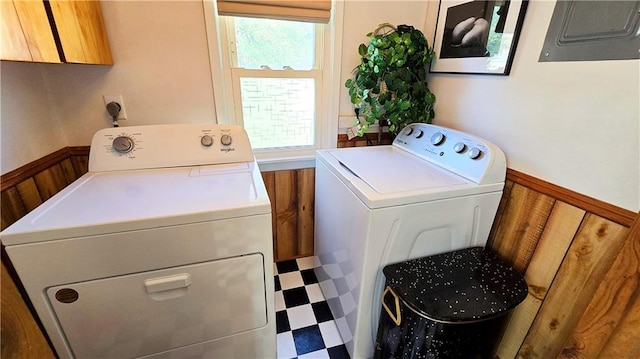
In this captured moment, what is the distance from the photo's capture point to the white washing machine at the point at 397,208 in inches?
41.1

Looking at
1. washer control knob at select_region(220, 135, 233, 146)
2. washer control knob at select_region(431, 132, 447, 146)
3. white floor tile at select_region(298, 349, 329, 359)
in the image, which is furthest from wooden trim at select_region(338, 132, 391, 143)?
white floor tile at select_region(298, 349, 329, 359)

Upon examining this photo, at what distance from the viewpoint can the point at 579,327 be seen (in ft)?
2.77

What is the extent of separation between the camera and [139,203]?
3.00ft

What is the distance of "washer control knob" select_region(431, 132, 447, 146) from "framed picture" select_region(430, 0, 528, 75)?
33cm

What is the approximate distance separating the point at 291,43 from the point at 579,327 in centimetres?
171

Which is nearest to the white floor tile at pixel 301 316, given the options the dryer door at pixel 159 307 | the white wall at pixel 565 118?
the dryer door at pixel 159 307

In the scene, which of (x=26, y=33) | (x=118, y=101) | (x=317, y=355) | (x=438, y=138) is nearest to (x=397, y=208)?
(x=438, y=138)

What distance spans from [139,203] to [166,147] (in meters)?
0.45

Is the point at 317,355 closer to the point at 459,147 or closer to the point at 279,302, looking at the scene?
the point at 279,302

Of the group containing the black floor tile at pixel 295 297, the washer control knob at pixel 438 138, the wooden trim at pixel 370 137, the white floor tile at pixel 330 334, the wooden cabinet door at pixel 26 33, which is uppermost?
the wooden cabinet door at pixel 26 33

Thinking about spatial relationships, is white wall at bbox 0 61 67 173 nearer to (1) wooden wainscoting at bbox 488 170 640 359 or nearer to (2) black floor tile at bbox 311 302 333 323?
(2) black floor tile at bbox 311 302 333 323

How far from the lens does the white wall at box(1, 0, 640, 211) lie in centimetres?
88

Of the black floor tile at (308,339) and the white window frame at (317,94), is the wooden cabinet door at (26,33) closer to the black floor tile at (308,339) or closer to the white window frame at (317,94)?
the white window frame at (317,94)

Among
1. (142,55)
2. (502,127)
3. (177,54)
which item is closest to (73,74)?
(142,55)
